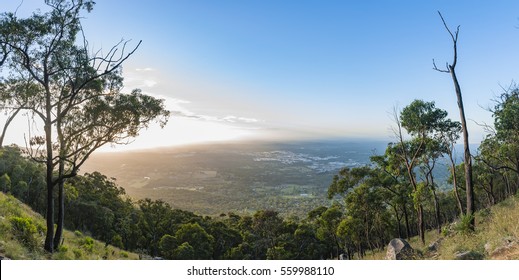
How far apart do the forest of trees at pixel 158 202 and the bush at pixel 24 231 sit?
2.04 feet

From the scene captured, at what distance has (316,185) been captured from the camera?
652 feet

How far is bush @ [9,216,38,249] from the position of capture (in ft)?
40.0

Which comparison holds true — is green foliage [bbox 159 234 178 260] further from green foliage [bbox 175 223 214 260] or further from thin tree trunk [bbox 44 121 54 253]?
thin tree trunk [bbox 44 121 54 253]

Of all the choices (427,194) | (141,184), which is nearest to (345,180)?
(427,194)

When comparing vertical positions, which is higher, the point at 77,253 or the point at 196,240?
the point at 77,253

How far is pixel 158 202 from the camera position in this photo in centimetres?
6669

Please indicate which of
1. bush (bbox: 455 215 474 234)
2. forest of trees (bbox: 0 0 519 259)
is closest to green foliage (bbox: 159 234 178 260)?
forest of trees (bbox: 0 0 519 259)

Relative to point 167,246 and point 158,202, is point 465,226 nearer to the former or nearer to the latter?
point 167,246

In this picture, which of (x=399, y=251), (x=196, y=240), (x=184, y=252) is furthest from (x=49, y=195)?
(x=196, y=240)

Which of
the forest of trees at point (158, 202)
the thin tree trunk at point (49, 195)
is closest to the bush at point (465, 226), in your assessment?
the forest of trees at point (158, 202)

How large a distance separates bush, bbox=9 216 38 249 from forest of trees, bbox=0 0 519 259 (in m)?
0.62

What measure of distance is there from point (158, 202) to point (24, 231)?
56479 millimetres

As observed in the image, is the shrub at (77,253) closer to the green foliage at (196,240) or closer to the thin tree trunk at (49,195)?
the thin tree trunk at (49,195)

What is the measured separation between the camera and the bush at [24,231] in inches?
479
